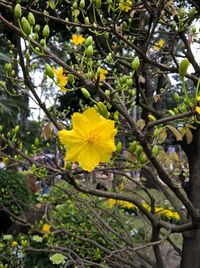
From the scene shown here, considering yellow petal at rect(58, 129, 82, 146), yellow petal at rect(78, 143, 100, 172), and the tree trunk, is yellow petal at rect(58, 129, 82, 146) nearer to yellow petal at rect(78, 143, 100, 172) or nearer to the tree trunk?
yellow petal at rect(78, 143, 100, 172)

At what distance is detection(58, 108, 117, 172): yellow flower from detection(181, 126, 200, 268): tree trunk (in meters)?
1.25

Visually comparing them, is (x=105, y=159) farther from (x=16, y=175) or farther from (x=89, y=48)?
(x=16, y=175)

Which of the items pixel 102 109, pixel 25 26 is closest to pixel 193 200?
pixel 102 109

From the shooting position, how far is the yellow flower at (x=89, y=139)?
902 mm

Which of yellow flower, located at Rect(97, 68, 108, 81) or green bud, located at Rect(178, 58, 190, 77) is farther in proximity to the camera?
yellow flower, located at Rect(97, 68, 108, 81)

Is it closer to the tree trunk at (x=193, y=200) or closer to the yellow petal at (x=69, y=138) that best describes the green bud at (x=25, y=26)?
the yellow petal at (x=69, y=138)

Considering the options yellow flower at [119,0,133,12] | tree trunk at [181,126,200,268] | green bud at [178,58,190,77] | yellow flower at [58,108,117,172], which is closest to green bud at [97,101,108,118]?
Result: yellow flower at [58,108,117,172]

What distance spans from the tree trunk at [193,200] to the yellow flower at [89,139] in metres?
1.25

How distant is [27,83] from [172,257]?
12.2 feet

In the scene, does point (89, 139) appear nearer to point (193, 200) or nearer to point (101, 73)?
point (101, 73)

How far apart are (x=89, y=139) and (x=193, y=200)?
4.31ft

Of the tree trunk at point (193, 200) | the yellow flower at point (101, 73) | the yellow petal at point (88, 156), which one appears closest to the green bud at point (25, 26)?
the yellow flower at point (101, 73)

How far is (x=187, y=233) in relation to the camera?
198 cm

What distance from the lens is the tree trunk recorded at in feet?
6.53
